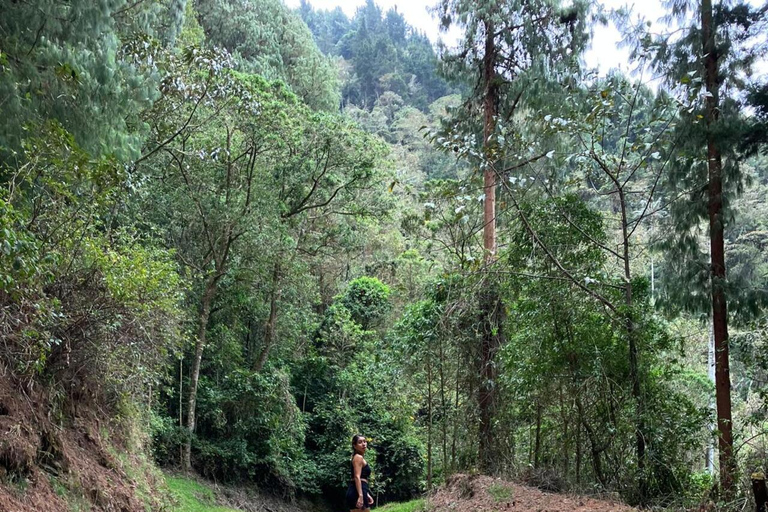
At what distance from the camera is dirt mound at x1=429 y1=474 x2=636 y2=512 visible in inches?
251

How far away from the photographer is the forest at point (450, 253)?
644 cm

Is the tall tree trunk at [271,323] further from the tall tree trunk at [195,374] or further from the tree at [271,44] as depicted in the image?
the tree at [271,44]

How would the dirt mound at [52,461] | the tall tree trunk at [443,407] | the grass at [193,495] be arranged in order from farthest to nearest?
the grass at [193,495] → the tall tree trunk at [443,407] → the dirt mound at [52,461]

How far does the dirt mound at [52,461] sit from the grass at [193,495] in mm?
4274

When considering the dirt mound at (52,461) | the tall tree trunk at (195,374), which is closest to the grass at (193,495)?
the tall tree trunk at (195,374)

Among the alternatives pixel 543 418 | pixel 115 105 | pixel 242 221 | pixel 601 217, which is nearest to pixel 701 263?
pixel 601 217

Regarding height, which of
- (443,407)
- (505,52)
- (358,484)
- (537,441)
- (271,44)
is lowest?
(358,484)

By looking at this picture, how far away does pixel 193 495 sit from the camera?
13.2 meters

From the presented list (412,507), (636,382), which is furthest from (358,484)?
(412,507)

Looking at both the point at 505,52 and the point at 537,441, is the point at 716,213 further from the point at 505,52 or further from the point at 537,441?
the point at 505,52

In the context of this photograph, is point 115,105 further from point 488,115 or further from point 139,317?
point 488,115

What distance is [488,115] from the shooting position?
12648 mm

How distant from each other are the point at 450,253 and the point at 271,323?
8.57m

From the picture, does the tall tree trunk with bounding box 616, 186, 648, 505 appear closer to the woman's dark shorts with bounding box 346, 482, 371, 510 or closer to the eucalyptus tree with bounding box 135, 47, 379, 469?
the woman's dark shorts with bounding box 346, 482, 371, 510
